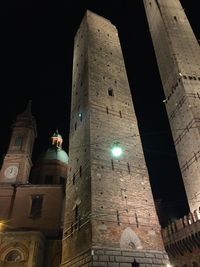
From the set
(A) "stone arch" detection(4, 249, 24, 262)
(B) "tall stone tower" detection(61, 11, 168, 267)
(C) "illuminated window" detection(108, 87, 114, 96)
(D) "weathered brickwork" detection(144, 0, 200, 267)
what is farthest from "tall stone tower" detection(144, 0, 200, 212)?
(A) "stone arch" detection(4, 249, 24, 262)

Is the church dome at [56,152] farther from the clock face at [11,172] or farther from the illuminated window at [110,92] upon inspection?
the illuminated window at [110,92]

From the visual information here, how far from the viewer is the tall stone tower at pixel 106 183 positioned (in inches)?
415

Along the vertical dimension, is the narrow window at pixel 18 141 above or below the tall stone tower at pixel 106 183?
above

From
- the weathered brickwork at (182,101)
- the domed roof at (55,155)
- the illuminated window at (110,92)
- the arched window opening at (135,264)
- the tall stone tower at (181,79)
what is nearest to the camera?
the arched window opening at (135,264)

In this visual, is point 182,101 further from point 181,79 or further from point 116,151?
point 116,151

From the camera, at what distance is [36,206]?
22.5 meters

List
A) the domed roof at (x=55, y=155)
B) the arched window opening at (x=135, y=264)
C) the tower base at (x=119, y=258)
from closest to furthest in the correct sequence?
the tower base at (x=119, y=258) < the arched window opening at (x=135, y=264) < the domed roof at (x=55, y=155)

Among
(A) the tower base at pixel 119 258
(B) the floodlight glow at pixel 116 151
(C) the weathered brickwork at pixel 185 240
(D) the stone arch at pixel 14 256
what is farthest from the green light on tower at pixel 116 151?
(D) the stone arch at pixel 14 256

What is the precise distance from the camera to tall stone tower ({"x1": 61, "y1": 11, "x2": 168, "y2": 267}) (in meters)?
10.5

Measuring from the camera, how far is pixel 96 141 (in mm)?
13617

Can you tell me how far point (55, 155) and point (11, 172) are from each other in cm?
583

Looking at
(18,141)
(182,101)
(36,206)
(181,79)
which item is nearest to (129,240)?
(182,101)

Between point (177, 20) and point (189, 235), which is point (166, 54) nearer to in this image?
point (177, 20)

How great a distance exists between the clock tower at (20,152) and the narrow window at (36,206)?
89.1 inches
